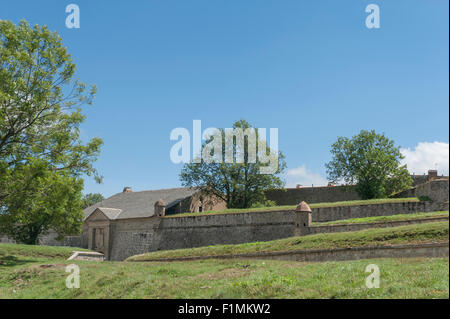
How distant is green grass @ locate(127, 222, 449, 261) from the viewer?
18609mm

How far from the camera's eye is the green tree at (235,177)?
47969 mm

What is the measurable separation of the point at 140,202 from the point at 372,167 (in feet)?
83.8

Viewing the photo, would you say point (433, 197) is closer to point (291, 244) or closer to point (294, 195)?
point (291, 244)

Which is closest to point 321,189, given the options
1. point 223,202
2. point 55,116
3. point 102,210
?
point 223,202

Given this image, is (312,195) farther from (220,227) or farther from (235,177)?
(220,227)

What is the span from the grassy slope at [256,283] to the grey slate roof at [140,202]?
23.9 meters

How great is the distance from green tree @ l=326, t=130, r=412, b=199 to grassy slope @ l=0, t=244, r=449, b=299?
28.0 m

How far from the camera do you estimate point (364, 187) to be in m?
44.8

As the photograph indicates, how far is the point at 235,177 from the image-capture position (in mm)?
48125
